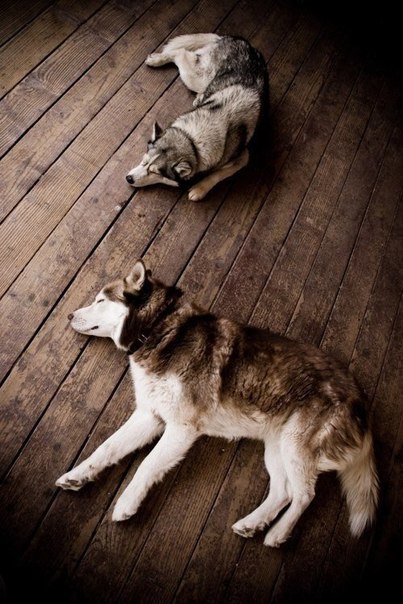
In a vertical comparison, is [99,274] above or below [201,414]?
above

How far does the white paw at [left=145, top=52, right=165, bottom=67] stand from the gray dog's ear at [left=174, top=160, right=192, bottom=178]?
1.22 m

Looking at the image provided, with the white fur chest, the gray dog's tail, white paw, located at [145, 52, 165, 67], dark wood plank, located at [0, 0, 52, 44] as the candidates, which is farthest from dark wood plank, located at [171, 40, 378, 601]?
dark wood plank, located at [0, 0, 52, 44]

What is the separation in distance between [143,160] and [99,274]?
93 cm

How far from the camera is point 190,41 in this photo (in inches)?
134

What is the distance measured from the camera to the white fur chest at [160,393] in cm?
216

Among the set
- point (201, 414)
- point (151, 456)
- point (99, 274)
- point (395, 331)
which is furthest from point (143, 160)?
point (395, 331)

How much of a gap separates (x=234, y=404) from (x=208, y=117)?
218 centimetres

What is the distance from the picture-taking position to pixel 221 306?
2.80 m

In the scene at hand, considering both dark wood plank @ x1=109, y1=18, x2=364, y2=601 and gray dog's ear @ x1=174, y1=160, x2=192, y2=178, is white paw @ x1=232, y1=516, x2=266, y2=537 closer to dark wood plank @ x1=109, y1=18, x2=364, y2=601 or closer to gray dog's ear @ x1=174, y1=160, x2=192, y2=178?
dark wood plank @ x1=109, y1=18, x2=364, y2=601

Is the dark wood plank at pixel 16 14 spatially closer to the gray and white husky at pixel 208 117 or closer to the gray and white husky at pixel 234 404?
the gray and white husky at pixel 208 117

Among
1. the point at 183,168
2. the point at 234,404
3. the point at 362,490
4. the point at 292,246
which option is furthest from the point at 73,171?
the point at 362,490

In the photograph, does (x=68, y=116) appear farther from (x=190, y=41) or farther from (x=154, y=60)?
(x=190, y=41)

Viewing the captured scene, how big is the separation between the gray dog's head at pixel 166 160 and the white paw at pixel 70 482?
2.03 metres

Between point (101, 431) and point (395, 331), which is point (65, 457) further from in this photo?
point (395, 331)
